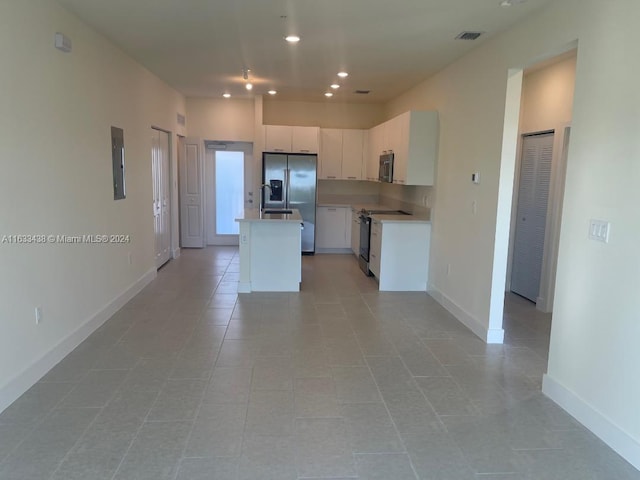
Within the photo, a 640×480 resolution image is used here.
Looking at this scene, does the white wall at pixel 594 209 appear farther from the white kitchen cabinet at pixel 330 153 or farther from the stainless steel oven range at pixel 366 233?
the white kitchen cabinet at pixel 330 153

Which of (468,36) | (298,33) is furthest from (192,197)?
(468,36)

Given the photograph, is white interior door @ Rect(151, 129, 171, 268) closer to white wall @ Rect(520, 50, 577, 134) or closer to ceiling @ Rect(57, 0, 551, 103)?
ceiling @ Rect(57, 0, 551, 103)

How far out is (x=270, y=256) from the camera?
18.5ft

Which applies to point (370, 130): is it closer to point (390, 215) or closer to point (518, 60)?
point (390, 215)

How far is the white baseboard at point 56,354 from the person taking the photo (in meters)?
2.81

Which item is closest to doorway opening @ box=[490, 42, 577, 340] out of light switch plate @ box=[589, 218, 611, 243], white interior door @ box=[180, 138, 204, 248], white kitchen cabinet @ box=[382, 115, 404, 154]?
light switch plate @ box=[589, 218, 611, 243]

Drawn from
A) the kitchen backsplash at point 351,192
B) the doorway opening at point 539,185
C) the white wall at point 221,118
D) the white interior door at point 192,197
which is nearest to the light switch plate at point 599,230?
the doorway opening at point 539,185

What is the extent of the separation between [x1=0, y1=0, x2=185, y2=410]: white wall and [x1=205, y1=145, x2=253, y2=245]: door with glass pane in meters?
3.31

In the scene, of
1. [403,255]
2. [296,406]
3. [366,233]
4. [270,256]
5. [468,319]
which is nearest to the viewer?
[296,406]

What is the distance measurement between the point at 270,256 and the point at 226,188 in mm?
3423

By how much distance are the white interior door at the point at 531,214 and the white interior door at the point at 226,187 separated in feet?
16.0

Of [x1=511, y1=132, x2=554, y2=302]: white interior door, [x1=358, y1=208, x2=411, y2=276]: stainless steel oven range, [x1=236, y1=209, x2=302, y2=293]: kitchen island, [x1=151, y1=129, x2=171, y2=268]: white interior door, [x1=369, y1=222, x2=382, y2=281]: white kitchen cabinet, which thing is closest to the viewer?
[x1=511, y1=132, x2=554, y2=302]: white interior door

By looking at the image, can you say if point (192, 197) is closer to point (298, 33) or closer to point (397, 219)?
point (397, 219)

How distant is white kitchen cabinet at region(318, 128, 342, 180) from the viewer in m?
8.09
